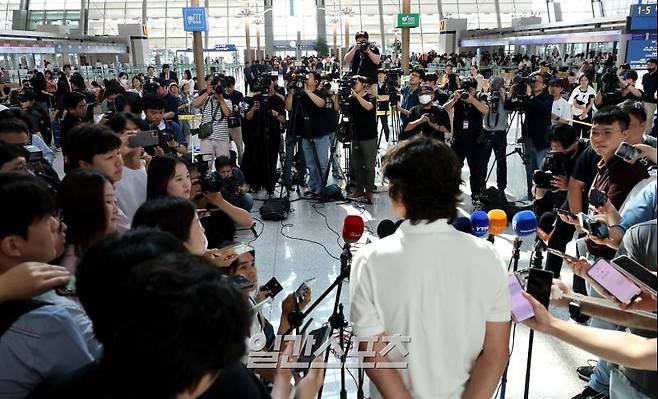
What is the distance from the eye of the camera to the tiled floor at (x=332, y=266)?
2.51 meters

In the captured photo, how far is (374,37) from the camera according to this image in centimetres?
3169

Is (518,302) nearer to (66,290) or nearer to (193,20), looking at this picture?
(66,290)

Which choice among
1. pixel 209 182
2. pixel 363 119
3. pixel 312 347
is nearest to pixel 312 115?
pixel 363 119

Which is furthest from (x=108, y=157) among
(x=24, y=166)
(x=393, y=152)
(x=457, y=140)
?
(x=457, y=140)

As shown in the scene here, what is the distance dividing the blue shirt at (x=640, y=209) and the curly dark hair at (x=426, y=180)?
3.40 ft

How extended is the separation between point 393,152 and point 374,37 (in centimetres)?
3198

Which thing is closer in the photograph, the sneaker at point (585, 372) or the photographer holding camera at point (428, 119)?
the sneaker at point (585, 372)

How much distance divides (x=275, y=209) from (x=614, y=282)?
164 inches

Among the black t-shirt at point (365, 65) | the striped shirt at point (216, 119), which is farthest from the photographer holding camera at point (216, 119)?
the black t-shirt at point (365, 65)

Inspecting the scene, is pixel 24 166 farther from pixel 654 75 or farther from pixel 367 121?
pixel 654 75

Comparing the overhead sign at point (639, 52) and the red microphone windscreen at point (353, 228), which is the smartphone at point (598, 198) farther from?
the overhead sign at point (639, 52)

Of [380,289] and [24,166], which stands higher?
[24,166]

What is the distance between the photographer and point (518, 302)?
4.27 feet

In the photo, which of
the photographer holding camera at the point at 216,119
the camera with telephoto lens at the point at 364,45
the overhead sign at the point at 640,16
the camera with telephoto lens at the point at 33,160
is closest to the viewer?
the camera with telephoto lens at the point at 33,160
